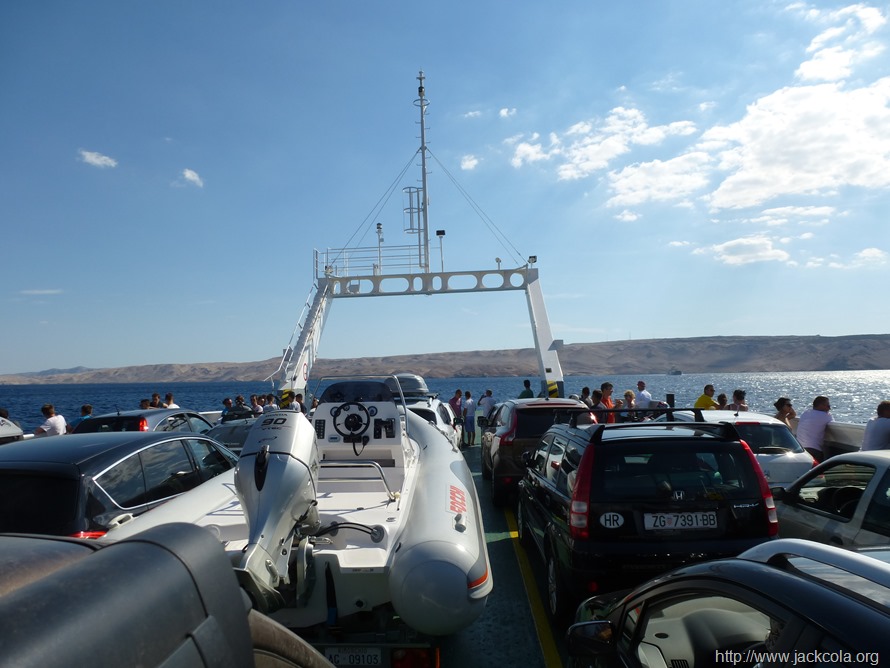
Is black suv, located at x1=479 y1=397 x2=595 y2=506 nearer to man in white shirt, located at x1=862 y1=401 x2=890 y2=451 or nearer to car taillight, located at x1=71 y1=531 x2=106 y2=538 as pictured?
man in white shirt, located at x1=862 y1=401 x2=890 y2=451

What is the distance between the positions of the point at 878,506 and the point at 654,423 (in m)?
1.64

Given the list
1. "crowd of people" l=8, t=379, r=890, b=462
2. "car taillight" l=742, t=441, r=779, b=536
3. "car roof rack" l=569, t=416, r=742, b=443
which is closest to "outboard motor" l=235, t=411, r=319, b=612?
"car roof rack" l=569, t=416, r=742, b=443

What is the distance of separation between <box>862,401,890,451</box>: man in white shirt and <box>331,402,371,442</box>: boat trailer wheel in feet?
19.4

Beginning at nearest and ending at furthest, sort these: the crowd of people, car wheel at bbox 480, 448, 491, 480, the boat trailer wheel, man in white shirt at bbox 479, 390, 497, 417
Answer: the boat trailer wheel, the crowd of people, car wheel at bbox 480, 448, 491, 480, man in white shirt at bbox 479, 390, 497, 417

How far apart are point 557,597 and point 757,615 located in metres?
2.45

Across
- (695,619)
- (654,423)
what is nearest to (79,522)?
(695,619)

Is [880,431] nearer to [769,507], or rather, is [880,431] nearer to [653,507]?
[769,507]

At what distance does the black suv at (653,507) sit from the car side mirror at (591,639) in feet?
5.07

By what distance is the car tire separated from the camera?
4.76 m

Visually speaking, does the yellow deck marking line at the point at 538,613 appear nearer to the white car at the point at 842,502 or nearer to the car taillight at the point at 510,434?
the car taillight at the point at 510,434

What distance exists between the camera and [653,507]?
4.43 m

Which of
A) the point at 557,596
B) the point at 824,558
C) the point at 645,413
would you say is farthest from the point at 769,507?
the point at 645,413

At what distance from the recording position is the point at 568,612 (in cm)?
482

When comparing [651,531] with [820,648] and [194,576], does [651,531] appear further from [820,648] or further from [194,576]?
[194,576]
